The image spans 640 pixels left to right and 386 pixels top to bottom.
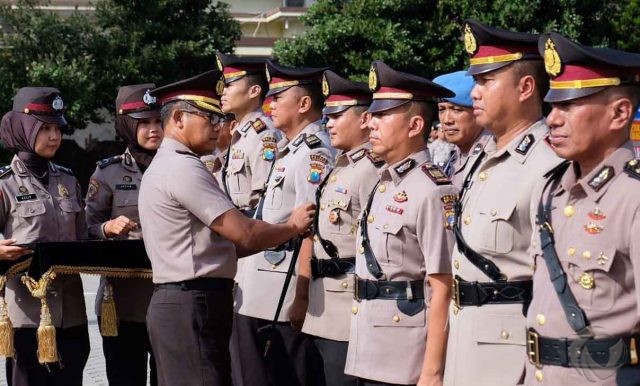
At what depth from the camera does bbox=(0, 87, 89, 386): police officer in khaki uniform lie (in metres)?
6.16

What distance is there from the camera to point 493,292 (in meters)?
3.95

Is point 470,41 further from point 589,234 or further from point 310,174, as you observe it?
point 310,174

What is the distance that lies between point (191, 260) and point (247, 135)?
2.12 meters

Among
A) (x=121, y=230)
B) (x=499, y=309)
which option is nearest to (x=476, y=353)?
(x=499, y=309)

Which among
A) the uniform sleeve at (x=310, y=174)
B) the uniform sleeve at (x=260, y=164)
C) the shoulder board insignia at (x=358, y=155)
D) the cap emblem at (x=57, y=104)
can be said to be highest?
the shoulder board insignia at (x=358, y=155)

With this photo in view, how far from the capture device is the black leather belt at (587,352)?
3240mm

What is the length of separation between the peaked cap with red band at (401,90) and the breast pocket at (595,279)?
1631 mm

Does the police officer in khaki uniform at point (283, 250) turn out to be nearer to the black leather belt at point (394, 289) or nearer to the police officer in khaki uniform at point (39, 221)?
the police officer in khaki uniform at point (39, 221)

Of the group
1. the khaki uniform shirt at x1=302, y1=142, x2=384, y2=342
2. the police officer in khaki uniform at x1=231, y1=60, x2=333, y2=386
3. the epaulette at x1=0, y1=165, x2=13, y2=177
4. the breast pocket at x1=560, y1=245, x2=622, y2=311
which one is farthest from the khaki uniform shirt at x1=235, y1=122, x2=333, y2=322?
the breast pocket at x1=560, y1=245, x2=622, y2=311

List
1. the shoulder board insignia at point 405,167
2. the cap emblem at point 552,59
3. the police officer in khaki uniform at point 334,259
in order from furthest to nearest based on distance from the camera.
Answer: the police officer in khaki uniform at point 334,259 < the shoulder board insignia at point 405,167 < the cap emblem at point 552,59

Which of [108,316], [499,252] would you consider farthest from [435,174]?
[108,316]

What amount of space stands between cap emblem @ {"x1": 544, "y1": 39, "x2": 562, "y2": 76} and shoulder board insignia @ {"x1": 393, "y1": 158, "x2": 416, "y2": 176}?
4.08 feet

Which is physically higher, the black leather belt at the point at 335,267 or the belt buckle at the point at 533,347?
the belt buckle at the point at 533,347

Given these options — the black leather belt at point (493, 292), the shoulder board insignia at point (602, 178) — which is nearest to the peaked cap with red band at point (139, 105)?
the black leather belt at point (493, 292)
